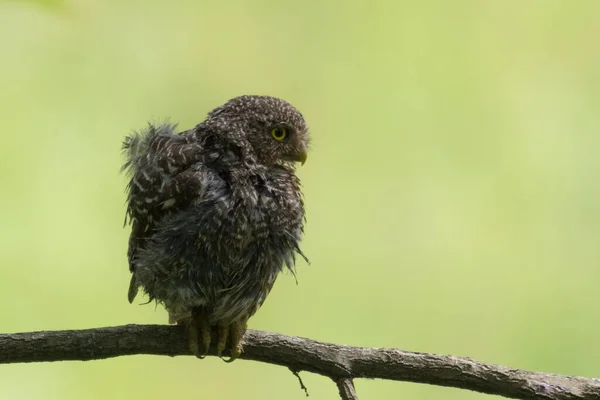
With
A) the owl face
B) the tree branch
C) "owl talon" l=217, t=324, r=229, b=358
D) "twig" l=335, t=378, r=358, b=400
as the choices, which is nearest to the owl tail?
the tree branch

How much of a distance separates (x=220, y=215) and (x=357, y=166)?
5.42ft

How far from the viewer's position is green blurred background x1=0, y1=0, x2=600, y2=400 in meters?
3.86

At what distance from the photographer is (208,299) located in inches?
105

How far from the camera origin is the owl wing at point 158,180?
8.53ft

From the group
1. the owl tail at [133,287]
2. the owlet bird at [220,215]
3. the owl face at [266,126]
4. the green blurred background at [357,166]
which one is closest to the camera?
the owlet bird at [220,215]

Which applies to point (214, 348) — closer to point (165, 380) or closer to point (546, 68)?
point (165, 380)

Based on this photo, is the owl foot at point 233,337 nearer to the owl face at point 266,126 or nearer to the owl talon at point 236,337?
the owl talon at point 236,337

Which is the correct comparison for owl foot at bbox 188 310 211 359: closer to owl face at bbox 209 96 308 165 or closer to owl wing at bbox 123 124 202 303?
owl wing at bbox 123 124 202 303

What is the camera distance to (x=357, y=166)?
4082 mm

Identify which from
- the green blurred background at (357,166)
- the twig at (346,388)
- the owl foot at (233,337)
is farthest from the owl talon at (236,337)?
the green blurred background at (357,166)

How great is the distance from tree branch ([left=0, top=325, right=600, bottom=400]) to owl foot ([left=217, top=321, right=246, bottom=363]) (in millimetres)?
29

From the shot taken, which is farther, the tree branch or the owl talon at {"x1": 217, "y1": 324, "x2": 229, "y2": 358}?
the owl talon at {"x1": 217, "y1": 324, "x2": 229, "y2": 358}

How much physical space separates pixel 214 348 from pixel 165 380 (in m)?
1.15

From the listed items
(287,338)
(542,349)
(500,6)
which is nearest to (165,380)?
(287,338)
